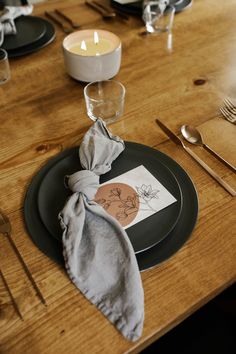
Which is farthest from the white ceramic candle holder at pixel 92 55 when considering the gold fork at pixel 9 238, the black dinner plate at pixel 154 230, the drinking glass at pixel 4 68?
the gold fork at pixel 9 238

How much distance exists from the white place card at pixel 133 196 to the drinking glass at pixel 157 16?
0.57 meters

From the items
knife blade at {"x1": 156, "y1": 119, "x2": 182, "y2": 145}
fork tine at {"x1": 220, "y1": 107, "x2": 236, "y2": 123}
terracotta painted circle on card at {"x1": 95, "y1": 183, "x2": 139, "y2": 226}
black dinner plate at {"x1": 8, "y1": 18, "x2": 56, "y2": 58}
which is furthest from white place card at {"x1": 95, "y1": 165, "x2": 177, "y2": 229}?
black dinner plate at {"x1": 8, "y1": 18, "x2": 56, "y2": 58}

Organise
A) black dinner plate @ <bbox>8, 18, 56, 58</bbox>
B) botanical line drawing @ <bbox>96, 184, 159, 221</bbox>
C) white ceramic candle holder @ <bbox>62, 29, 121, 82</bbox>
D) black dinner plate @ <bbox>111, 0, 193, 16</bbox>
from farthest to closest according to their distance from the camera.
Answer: black dinner plate @ <bbox>111, 0, 193, 16</bbox> < black dinner plate @ <bbox>8, 18, 56, 58</bbox> < white ceramic candle holder @ <bbox>62, 29, 121, 82</bbox> < botanical line drawing @ <bbox>96, 184, 159, 221</bbox>

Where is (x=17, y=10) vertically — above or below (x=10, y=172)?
above

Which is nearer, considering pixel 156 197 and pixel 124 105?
pixel 156 197

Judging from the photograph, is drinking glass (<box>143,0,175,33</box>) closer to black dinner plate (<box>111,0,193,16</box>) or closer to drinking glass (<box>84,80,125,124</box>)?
black dinner plate (<box>111,0,193,16</box>)

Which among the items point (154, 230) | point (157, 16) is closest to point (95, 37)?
point (157, 16)

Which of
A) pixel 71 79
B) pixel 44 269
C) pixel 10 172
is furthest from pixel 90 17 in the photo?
pixel 44 269

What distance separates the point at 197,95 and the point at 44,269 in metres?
0.50

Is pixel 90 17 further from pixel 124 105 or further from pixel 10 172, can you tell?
pixel 10 172

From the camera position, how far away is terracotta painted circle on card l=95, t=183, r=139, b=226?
0.52 meters

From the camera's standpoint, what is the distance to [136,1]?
3.53 feet

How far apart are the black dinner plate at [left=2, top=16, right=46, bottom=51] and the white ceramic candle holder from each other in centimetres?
18

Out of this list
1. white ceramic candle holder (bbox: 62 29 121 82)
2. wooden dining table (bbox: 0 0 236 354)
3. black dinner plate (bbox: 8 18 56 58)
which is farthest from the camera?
black dinner plate (bbox: 8 18 56 58)
